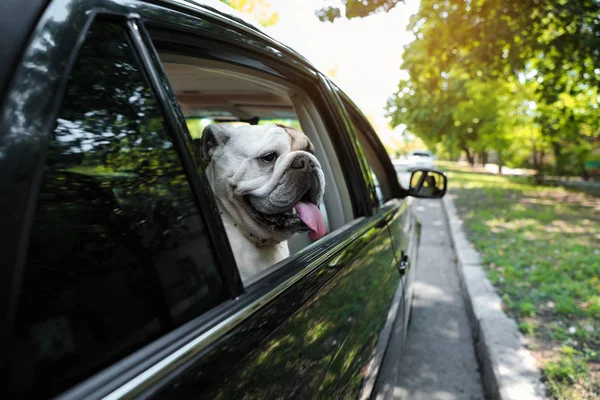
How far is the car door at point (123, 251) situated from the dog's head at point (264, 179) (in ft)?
1.79

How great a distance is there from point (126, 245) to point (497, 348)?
3.53 m

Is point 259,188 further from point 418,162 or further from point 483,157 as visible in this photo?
point 483,157

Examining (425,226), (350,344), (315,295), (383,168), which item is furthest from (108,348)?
(425,226)

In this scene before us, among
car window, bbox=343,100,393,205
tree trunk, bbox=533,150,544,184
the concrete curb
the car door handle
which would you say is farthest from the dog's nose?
tree trunk, bbox=533,150,544,184

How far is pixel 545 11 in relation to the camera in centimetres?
805

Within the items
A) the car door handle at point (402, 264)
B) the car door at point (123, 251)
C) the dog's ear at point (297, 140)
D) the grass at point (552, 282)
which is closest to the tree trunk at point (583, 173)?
the grass at point (552, 282)

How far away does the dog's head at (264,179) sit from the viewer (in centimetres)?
189

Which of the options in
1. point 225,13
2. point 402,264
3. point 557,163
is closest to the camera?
point 225,13

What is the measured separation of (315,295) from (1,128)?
1.03 meters

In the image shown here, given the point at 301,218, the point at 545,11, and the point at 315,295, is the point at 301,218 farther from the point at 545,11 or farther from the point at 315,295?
the point at 545,11

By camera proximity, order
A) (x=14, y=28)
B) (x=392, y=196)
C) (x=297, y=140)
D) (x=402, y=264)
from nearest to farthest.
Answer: (x=14, y=28) → (x=297, y=140) → (x=402, y=264) → (x=392, y=196)

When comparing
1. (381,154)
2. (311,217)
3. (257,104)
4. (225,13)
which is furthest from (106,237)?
(381,154)

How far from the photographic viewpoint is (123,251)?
2.84ft

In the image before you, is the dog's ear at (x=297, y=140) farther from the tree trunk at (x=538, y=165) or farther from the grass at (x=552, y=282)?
the tree trunk at (x=538, y=165)
